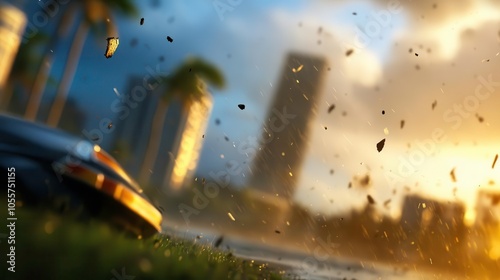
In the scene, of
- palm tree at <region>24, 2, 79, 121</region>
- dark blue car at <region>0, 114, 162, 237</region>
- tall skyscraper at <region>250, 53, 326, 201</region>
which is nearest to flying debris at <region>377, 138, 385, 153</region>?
tall skyscraper at <region>250, 53, 326, 201</region>

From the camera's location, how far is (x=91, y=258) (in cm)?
184

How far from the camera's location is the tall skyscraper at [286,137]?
2.48 meters

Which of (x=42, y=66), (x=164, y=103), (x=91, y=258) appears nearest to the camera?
(x=91, y=258)

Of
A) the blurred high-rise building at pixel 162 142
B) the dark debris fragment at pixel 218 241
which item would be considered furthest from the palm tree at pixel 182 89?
the dark debris fragment at pixel 218 241

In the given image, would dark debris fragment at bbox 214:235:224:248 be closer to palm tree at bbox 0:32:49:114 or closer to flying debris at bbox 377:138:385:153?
flying debris at bbox 377:138:385:153

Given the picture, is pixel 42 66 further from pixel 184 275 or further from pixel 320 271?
pixel 320 271

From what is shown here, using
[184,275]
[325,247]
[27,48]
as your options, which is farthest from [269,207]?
[27,48]

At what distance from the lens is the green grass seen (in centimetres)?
171

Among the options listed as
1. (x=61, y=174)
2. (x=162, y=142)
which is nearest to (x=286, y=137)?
(x=162, y=142)

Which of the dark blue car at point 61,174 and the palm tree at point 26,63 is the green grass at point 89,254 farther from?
the palm tree at point 26,63

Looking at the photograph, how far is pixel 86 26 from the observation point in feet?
8.19

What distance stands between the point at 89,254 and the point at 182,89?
0.94 m

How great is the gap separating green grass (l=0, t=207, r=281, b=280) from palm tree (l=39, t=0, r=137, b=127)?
492 millimetres

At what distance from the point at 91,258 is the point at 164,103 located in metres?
→ 0.91
